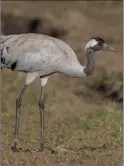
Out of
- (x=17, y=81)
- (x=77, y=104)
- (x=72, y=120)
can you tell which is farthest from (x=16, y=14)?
(x=72, y=120)

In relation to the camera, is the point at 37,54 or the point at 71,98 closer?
the point at 37,54

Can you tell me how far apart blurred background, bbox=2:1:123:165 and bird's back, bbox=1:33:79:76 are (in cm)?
107

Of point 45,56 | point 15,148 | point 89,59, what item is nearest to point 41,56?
point 45,56

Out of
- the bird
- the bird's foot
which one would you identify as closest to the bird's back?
the bird

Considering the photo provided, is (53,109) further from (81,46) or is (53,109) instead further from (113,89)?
(81,46)

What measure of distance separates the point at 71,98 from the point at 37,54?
395 cm

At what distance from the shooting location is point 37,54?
27.1 ft

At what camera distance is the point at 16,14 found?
18094 mm

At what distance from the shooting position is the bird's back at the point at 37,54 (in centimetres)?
824

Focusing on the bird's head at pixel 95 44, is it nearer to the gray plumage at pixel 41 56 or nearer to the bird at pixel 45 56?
the bird at pixel 45 56

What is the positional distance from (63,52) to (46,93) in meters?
3.87

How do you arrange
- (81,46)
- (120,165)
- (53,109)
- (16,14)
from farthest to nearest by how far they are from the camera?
(16,14) < (81,46) < (53,109) < (120,165)

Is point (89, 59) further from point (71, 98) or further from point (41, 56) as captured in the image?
point (71, 98)

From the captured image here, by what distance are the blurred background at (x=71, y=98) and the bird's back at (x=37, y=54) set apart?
1.07 meters
